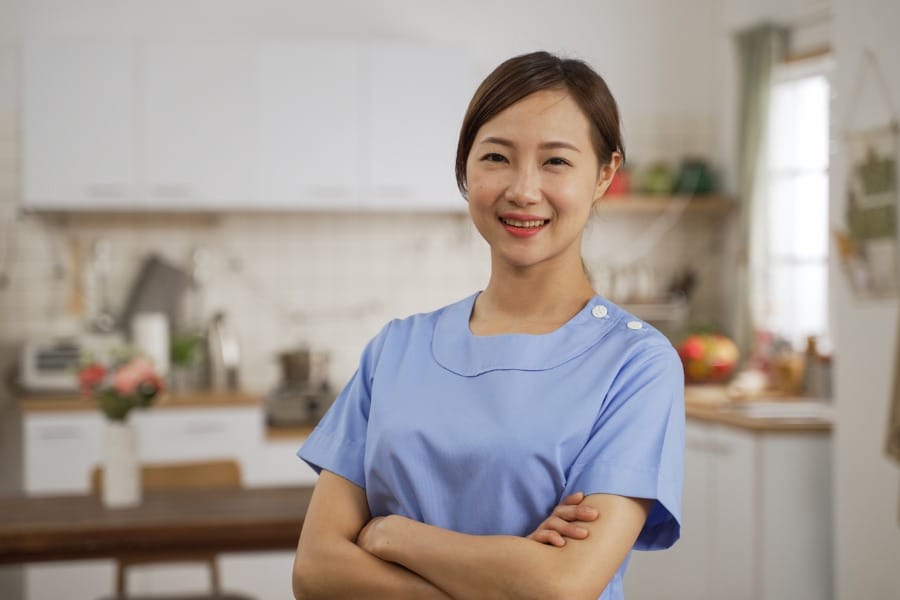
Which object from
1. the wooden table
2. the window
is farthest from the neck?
the window

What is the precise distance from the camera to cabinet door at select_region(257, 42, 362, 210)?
4.85m

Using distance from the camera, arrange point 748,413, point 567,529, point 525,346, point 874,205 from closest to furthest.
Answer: point 567,529, point 525,346, point 874,205, point 748,413

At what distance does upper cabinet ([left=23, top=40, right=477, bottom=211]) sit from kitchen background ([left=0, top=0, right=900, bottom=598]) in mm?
326

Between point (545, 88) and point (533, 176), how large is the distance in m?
0.11


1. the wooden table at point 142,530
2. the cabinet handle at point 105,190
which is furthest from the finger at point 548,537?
the cabinet handle at point 105,190

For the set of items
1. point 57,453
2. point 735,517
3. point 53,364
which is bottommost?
point 735,517

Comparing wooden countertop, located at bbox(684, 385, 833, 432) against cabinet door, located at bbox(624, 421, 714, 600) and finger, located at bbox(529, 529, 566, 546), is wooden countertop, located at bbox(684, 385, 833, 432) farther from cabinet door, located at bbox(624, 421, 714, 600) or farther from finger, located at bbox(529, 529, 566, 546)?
finger, located at bbox(529, 529, 566, 546)

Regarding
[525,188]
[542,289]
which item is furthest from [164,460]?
[525,188]

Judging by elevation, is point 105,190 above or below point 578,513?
above

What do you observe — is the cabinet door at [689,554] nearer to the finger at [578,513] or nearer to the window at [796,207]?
the window at [796,207]

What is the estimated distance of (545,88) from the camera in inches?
51.8

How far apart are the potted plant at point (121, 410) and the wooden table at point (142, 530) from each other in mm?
71

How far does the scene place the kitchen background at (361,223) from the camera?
197 inches

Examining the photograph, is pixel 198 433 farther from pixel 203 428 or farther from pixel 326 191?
pixel 326 191
